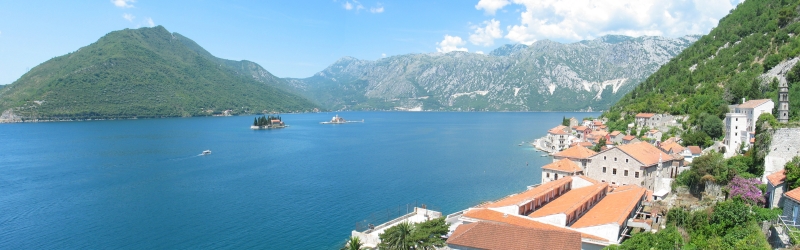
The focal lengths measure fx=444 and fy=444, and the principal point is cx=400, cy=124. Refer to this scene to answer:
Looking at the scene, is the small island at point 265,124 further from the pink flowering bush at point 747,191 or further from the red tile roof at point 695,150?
the pink flowering bush at point 747,191

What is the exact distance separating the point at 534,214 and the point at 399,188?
2332cm

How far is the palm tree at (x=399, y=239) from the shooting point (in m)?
22.4

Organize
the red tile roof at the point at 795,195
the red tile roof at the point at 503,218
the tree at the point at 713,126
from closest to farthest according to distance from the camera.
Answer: the red tile roof at the point at 795,195, the red tile roof at the point at 503,218, the tree at the point at 713,126

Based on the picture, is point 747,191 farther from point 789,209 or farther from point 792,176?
point 789,209

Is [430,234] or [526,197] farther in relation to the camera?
[526,197]

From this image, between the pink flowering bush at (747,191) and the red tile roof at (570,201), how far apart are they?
720 centimetres

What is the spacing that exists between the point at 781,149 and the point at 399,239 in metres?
23.4

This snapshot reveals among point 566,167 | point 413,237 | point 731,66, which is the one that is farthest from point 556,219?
point 731,66

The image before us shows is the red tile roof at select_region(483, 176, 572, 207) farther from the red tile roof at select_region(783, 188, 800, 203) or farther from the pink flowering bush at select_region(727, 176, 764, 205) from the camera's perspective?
the red tile roof at select_region(783, 188, 800, 203)

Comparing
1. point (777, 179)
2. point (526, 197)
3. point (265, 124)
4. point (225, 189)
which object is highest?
point (777, 179)

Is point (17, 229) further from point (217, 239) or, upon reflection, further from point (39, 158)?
point (39, 158)

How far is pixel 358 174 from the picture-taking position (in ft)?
184

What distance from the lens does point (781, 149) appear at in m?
26.3

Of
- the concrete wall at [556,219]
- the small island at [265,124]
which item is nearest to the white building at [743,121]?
the concrete wall at [556,219]
